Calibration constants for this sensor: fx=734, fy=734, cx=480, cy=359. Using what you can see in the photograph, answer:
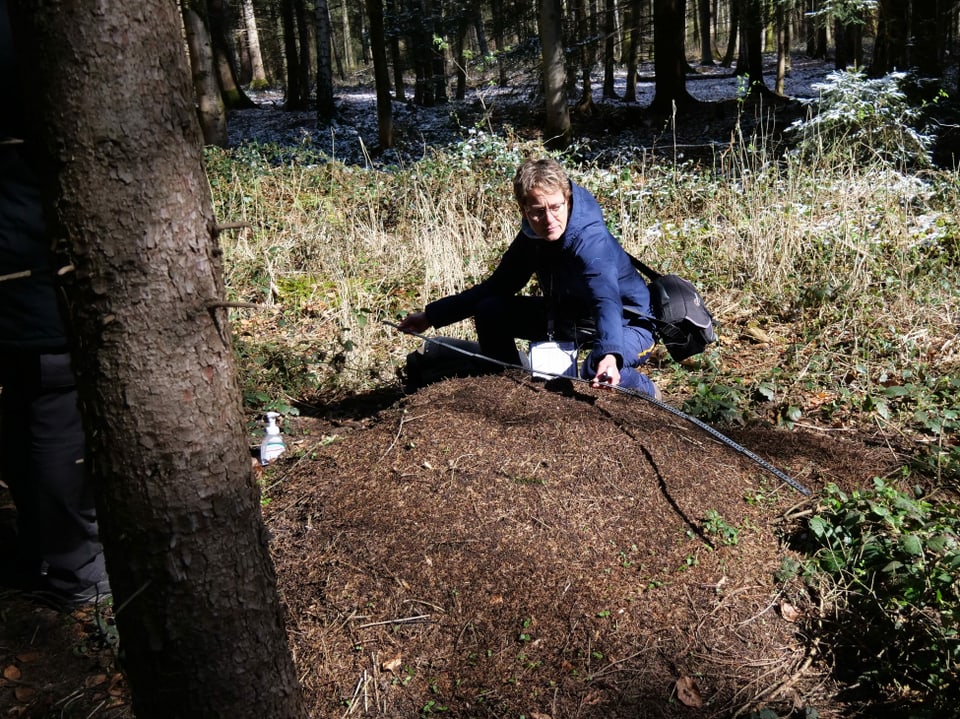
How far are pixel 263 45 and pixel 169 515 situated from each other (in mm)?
34071

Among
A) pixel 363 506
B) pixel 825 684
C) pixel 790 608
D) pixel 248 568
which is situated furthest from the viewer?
pixel 363 506

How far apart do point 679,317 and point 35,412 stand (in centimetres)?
268

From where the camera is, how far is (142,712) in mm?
1631

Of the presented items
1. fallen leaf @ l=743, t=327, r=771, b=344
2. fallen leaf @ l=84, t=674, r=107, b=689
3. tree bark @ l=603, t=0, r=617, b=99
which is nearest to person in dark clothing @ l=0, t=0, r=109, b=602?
fallen leaf @ l=84, t=674, r=107, b=689

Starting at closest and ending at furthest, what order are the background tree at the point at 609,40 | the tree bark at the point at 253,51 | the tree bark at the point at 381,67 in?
the tree bark at the point at 381,67 < the background tree at the point at 609,40 < the tree bark at the point at 253,51

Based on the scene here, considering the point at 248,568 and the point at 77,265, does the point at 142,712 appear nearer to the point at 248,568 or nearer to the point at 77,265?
the point at 248,568

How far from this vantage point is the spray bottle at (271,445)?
344 cm

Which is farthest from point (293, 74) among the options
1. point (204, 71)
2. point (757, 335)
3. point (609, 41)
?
point (757, 335)

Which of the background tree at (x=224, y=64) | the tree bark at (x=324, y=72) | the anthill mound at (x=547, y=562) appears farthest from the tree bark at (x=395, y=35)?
the anthill mound at (x=547, y=562)

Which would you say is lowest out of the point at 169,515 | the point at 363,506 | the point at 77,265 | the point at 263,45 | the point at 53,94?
the point at 363,506

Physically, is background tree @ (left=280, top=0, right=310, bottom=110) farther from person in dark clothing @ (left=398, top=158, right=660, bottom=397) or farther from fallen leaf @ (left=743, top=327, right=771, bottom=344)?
person in dark clothing @ (left=398, top=158, right=660, bottom=397)

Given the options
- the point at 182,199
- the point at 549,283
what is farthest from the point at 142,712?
the point at 549,283

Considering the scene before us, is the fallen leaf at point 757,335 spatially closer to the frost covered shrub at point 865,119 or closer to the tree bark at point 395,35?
the frost covered shrub at point 865,119

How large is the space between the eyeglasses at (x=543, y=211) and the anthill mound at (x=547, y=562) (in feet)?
2.44
